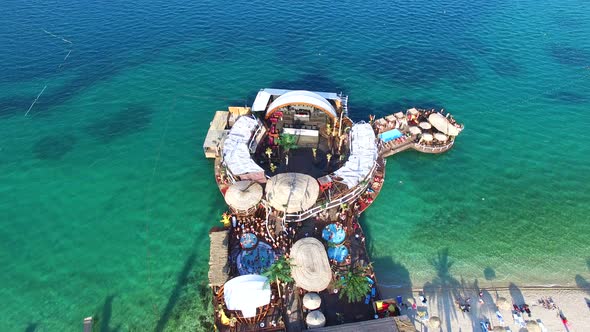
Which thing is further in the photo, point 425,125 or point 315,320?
point 425,125

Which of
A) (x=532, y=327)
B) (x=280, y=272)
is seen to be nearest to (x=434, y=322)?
(x=532, y=327)

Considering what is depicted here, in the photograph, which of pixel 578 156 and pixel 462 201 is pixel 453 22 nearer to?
pixel 578 156

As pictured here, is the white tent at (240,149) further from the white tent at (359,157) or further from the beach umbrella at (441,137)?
the beach umbrella at (441,137)

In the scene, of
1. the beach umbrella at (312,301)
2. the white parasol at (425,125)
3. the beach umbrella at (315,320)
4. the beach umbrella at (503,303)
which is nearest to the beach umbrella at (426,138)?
the white parasol at (425,125)

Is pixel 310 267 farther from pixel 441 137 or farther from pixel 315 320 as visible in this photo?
pixel 441 137

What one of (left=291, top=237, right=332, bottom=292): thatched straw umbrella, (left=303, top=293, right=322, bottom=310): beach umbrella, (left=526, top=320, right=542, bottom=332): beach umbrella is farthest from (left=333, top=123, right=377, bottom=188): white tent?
(left=526, top=320, right=542, bottom=332): beach umbrella

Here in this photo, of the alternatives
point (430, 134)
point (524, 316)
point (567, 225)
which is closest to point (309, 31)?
point (430, 134)

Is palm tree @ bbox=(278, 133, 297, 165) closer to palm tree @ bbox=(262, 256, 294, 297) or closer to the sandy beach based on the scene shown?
palm tree @ bbox=(262, 256, 294, 297)
